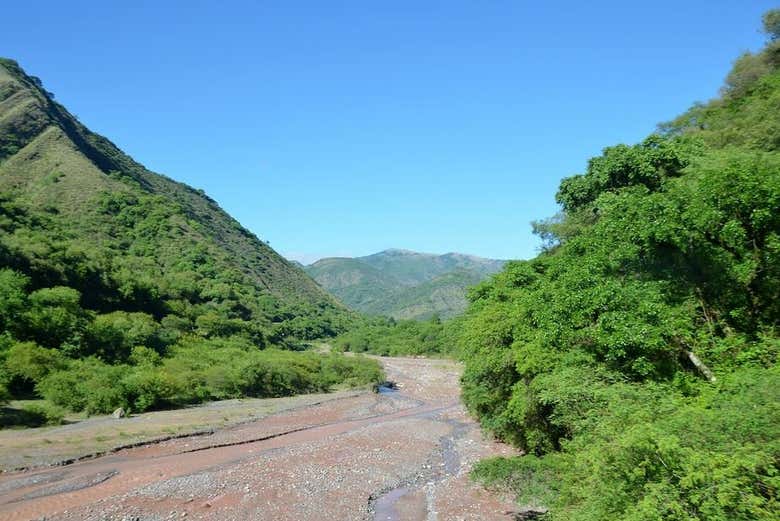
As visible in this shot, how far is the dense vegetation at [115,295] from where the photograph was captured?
3794 cm

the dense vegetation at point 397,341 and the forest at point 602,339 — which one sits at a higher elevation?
the forest at point 602,339

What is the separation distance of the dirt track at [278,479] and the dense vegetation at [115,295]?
31.3 feet

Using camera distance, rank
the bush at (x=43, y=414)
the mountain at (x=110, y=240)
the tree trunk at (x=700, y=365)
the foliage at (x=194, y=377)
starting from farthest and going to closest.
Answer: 1. the mountain at (x=110, y=240)
2. the foliage at (x=194, y=377)
3. the bush at (x=43, y=414)
4. the tree trunk at (x=700, y=365)

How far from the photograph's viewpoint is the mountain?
5369 centimetres

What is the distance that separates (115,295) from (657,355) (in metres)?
55.8

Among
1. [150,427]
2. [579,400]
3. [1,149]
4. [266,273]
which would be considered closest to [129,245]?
[1,149]

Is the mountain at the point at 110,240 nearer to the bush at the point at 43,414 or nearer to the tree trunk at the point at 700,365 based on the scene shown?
the bush at the point at 43,414

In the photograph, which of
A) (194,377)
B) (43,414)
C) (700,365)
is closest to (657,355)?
(700,365)

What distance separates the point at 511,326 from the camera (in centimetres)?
2088

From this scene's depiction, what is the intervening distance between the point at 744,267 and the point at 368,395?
155ft

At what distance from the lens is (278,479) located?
22781 mm

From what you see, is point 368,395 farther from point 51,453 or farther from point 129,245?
point 129,245

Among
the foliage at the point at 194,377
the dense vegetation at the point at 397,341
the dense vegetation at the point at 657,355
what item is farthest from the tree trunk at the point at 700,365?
the dense vegetation at the point at 397,341

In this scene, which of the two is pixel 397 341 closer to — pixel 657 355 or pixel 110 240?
pixel 110 240
